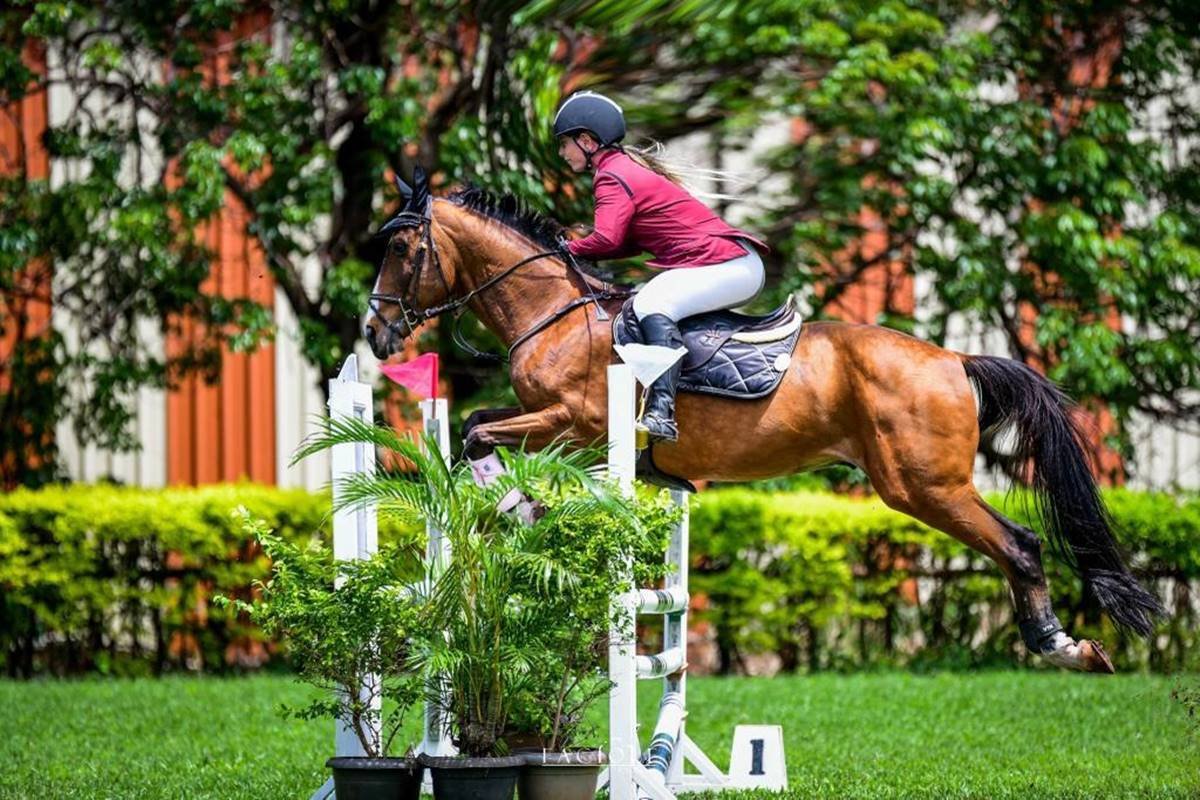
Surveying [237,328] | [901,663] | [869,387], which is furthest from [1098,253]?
[237,328]

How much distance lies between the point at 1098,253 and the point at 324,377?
5431 millimetres

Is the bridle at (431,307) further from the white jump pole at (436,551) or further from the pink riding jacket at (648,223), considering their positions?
the white jump pole at (436,551)

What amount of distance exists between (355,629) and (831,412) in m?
2.21

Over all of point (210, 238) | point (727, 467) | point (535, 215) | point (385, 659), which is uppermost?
point (210, 238)

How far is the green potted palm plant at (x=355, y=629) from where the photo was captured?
496cm

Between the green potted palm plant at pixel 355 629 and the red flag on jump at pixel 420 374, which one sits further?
the red flag on jump at pixel 420 374

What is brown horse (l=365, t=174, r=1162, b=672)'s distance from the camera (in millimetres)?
6125

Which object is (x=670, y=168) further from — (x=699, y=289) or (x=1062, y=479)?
(x=1062, y=479)

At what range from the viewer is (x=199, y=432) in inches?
524

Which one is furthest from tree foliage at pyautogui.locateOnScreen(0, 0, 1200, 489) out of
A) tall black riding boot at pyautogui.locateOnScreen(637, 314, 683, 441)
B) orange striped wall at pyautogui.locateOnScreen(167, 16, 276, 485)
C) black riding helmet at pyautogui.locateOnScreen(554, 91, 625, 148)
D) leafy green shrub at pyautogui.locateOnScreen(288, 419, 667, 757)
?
leafy green shrub at pyautogui.locateOnScreen(288, 419, 667, 757)

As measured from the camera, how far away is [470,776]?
4871 mm

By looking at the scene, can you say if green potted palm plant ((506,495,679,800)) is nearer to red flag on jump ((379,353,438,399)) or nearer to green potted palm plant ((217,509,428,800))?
green potted palm plant ((217,509,428,800))

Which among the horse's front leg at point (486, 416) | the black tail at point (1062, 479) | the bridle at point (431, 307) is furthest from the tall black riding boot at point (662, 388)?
the black tail at point (1062, 479)

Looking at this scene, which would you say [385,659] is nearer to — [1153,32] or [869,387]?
[869,387]
